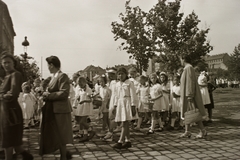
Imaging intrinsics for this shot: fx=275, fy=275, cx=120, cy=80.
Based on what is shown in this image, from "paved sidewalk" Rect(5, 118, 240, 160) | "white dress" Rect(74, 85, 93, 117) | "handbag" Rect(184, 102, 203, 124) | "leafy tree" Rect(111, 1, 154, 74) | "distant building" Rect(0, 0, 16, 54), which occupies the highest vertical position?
"distant building" Rect(0, 0, 16, 54)

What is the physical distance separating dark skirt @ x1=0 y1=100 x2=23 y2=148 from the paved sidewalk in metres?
1.00

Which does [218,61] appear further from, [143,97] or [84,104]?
[84,104]

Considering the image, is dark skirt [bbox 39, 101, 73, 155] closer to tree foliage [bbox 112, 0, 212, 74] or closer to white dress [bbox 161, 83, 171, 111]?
white dress [bbox 161, 83, 171, 111]

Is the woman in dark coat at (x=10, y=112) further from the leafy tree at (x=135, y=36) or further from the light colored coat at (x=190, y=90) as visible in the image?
the leafy tree at (x=135, y=36)

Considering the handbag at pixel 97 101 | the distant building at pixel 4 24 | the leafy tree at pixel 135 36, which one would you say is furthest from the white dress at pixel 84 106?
the distant building at pixel 4 24

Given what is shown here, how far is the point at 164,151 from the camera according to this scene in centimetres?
608

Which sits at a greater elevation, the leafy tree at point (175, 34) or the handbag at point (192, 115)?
the leafy tree at point (175, 34)

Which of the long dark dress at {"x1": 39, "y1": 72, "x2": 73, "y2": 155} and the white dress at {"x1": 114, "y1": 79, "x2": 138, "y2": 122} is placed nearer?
the long dark dress at {"x1": 39, "y1": 72, "x2": 73, "y2": 155}

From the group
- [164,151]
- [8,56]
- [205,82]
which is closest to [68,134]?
[8,56]

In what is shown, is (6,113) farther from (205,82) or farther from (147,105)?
(205,82)

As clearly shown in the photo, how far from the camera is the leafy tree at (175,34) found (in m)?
26.0

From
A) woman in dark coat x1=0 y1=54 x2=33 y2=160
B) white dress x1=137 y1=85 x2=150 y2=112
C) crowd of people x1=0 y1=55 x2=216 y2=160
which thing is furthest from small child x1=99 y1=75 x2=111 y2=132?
woman in dark coat x1=0 y1=54 x2=33 y2=160

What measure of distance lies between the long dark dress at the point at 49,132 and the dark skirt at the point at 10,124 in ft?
1.50

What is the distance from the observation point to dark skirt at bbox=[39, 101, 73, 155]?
196 inches
